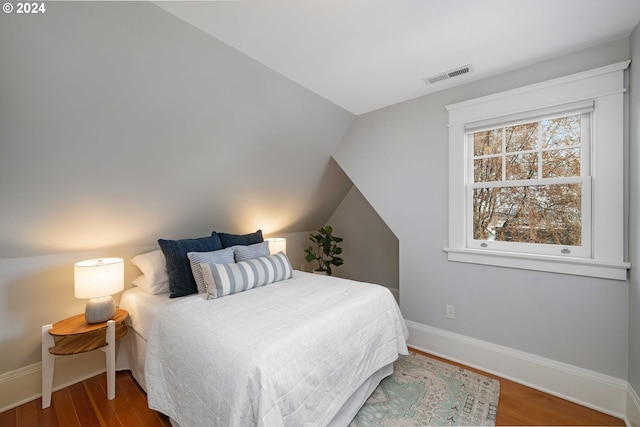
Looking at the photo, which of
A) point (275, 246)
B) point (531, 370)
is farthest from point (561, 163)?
point (275, 246)

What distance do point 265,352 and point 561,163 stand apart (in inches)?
97.1

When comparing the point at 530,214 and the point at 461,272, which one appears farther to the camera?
the point at 461,272

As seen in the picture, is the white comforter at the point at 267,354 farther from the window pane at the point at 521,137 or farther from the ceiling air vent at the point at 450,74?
the ceiling air vent at the point at 450,74

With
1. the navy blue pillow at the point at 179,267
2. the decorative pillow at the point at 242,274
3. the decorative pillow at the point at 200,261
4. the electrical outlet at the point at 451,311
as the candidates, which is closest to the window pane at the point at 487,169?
the electrical outlet at the point at 451,311

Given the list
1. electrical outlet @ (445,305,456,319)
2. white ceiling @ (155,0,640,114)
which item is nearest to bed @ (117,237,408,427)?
electrical outlet @ (445,305,456,319)

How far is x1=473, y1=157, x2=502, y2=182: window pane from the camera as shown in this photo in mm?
2275

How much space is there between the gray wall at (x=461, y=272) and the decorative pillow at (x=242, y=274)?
126cm

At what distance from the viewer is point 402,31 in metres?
1.63

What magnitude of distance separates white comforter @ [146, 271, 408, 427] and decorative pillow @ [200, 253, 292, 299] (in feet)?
0.30

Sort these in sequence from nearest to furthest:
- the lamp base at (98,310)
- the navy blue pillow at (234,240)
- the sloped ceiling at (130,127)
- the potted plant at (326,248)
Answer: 1. the sloped ceiling at (130,127)
2. the lamp base at (98,310)
3. the navy blue pillow at (234,240)
4. the potted plant at (326,248)

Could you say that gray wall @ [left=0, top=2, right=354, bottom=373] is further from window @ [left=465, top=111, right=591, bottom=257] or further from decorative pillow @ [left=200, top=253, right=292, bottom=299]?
window @ [left=465, top=111, right=591, bottom=257]

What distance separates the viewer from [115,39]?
1451 millimetres

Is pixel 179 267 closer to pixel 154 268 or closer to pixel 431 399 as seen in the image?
pixel 154 268

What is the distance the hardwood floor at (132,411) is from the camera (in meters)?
1.71
